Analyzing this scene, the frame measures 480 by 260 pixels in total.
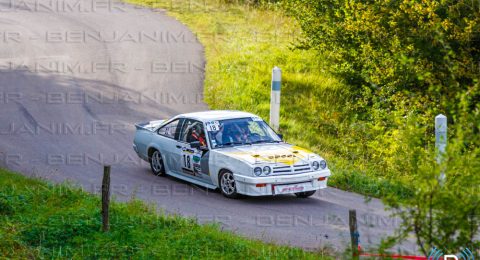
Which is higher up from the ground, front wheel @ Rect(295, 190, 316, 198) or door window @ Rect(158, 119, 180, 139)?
door window @ Rect(158, 119, 180, 139)

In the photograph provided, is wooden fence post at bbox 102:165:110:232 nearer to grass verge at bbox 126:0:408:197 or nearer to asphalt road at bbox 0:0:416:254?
asphalt road at bbox 0:0:416:254

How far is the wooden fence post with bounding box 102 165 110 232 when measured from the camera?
38.6ft

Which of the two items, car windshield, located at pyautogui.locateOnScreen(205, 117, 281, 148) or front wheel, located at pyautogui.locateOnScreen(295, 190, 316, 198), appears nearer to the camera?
front wheel, located at pyautogui.locateOnScreen(295, 190, 316, 198)

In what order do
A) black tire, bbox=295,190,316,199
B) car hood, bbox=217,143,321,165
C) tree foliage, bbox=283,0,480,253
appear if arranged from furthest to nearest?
tree foliage, bbox=283,0,480,253, black tire, bbox=295,190,316,199, car hood, bbox=217,143,321,165

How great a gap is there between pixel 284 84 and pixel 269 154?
9288mm

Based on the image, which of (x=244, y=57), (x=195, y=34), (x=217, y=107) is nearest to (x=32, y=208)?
(x=217, y=107)

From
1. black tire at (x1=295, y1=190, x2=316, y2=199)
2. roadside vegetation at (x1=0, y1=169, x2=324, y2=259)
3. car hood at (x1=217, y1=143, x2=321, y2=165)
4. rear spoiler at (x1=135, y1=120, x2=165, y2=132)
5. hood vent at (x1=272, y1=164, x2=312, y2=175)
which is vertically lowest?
black tire at (x1=295, y1=190, x2=316, y2=199)

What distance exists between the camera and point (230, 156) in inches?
574

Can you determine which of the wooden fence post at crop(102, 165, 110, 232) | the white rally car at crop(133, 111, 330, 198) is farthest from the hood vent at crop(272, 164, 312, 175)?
the wooden fence post at crop(102, 165, 110, 232)

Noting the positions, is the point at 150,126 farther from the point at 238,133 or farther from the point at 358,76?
the point at 358,76

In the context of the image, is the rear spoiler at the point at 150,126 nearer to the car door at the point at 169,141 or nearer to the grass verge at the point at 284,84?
the car door at the point at 169,141

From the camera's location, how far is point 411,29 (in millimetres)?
20516

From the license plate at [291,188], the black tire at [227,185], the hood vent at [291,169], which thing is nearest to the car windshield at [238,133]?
the black tire at [227,185]

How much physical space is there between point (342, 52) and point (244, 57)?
416 centimetres
